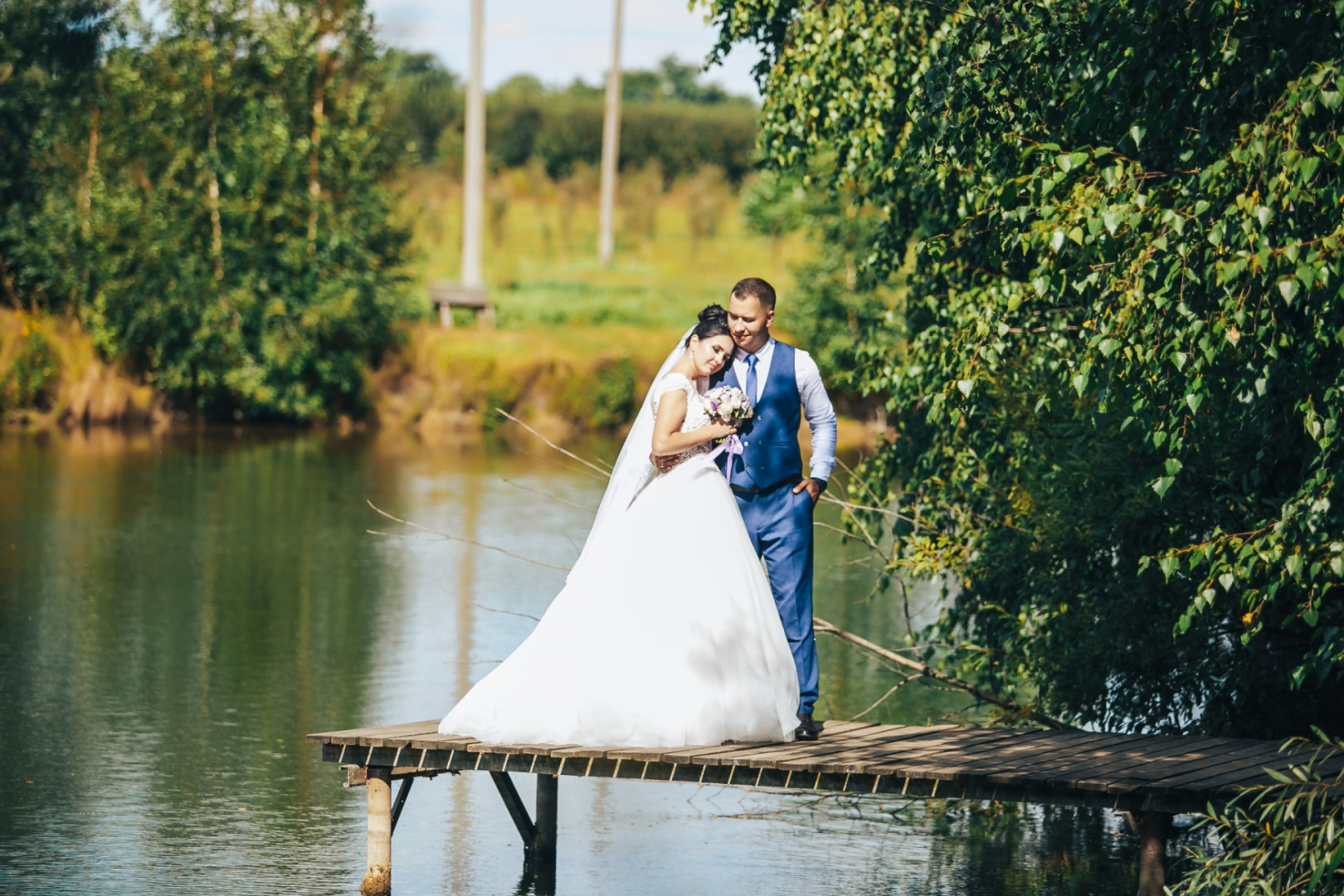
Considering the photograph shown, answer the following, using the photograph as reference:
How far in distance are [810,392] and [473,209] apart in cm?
3658

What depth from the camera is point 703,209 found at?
56.1 meters

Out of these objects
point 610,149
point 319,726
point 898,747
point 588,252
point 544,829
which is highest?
point 610,149

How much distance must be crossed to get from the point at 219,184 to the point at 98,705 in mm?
28144

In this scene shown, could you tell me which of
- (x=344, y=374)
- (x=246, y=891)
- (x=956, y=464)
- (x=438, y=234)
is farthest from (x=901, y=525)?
(x=438, y=234)

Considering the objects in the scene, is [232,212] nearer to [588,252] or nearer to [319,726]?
[588,252]

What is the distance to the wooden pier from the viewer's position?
283 inches

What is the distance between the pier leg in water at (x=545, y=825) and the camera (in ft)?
28.9

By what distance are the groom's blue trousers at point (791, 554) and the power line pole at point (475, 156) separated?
3591cm

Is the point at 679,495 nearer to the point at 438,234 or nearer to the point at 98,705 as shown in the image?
the point at 98,705

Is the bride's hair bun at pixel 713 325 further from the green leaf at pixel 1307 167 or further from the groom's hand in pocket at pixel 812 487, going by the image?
the green leaf at pixel 1307 167

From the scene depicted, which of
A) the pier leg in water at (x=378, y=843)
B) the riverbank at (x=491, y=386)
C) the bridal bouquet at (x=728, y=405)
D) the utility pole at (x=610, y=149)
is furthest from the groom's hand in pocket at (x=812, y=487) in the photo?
the utility pole at (x=610, y=149)

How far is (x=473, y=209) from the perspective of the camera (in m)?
43.4

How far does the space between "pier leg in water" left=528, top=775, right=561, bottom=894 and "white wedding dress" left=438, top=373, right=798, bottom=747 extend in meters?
1.30

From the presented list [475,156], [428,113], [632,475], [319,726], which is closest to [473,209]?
[475,156]
